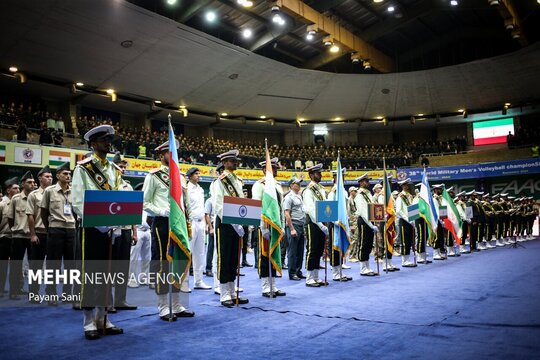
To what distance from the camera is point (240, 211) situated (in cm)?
501

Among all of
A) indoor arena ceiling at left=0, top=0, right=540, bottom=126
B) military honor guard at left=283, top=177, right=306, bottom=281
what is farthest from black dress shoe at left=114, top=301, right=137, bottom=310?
indoor arena ceiling at left=0, top=0, right=540, bottom=126

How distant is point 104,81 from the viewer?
19.6 metres

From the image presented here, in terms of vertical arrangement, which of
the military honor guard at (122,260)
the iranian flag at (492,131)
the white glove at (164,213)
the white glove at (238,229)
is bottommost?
the military honor guard at (122,260)

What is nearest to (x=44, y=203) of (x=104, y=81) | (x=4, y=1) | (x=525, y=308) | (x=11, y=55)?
(x=525, y=308)

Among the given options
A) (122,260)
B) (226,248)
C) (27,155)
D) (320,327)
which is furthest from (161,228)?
(27,155)

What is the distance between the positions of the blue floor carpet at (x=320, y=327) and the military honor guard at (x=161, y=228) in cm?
18

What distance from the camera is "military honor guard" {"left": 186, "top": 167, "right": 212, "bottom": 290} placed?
21.5ft

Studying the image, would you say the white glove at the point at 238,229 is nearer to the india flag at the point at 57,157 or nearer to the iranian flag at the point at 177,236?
the iranian flag at the point at 177,236

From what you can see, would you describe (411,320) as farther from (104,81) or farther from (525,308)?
(104,81)

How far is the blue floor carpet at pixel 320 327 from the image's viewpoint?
122 inches

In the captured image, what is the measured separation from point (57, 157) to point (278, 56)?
13.4 metres

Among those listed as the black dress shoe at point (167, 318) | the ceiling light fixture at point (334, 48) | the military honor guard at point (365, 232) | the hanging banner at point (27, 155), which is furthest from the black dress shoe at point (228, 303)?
the ceiling light fixture at point (334, 48)

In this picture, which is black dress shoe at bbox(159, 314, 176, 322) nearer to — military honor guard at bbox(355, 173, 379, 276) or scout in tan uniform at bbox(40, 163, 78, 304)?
scout in tan uniform at bbox(40, 163, 78, 304)

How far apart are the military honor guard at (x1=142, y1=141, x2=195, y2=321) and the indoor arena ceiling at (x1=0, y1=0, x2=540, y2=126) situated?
40.7ft
